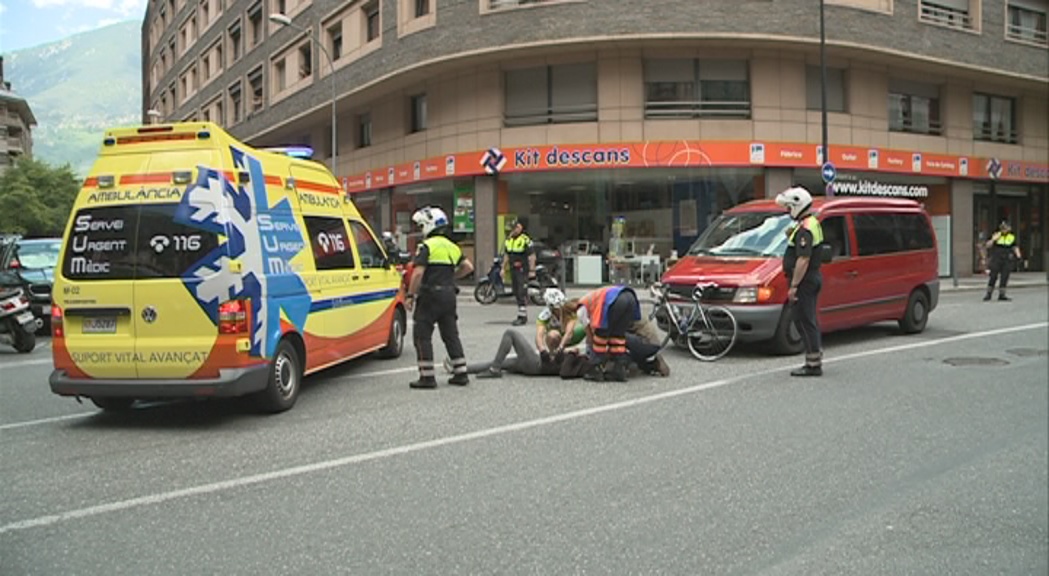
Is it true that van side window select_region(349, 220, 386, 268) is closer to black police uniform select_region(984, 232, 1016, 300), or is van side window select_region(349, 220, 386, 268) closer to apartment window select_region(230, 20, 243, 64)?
black police uniform select_region(984, 232, 1016, 300)

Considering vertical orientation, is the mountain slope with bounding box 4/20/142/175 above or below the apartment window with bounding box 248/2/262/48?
below

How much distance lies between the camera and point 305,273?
23.9 ft

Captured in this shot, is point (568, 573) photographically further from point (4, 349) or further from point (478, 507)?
point (4, 349)

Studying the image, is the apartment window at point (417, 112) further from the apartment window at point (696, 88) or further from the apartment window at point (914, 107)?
the apartment window at point (914, 107)

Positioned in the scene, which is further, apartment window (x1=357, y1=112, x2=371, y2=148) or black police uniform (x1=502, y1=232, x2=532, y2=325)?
apartment window (x1=357, y1=112, x2=371, y2=148)

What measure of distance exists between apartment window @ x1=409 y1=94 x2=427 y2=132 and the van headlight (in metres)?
20.6

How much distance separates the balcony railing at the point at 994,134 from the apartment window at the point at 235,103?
35.4m

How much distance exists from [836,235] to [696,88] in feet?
48.5

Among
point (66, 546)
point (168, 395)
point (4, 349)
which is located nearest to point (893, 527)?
point (66, 546)

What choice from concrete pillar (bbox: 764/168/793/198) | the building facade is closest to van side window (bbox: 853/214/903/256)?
the building facade

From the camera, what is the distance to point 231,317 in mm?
6230

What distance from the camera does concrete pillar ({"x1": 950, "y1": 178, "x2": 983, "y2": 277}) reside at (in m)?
28.3

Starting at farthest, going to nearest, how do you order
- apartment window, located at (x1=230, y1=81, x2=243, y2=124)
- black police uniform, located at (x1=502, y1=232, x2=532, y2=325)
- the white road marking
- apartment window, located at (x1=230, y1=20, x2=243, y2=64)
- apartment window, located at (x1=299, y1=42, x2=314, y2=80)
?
apartment window, located at (x1=230, y1=81, x2=243, y2=124) → apartment window, located at (x1=230, y1=20, x2=243, y2=64) → apartment window, located at (x1=299, y1=42, x2=314, y2=80) → black police uniform, located at (x1=502, y1=232, x2=532, y2=325) → the white road marking

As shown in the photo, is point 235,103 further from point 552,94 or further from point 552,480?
point 552,480
